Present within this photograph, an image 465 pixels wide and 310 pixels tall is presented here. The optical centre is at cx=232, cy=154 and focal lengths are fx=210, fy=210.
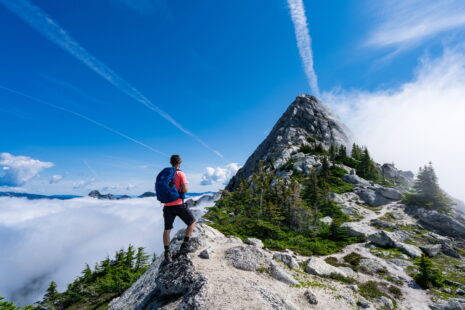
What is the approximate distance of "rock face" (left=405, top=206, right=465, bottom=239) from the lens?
36.1m

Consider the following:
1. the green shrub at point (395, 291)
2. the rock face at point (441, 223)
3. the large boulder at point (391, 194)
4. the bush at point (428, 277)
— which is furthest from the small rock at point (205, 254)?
the large boulder at point (391, 194)

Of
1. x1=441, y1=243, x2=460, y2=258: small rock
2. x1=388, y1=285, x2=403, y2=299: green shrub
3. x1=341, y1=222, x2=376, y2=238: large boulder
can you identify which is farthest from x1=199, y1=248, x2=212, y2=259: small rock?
x1=441, y1=243, x2=460, y2=258: small rock

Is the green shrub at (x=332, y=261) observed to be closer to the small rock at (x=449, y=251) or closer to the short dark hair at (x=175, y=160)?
the small rock at (x=449, y=251)

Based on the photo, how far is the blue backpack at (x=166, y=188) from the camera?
7508 mm

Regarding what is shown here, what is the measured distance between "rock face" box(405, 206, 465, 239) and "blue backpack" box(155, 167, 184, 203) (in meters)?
50.4

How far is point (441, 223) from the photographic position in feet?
124

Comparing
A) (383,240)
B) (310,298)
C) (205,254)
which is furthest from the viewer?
(383,240)

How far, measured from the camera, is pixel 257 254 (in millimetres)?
10828

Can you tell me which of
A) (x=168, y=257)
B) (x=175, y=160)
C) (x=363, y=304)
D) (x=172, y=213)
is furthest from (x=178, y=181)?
(x=363, y=304)

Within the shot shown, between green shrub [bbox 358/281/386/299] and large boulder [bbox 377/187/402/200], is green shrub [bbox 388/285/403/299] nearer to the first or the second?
green shrub [bbox 358/281/386/299]

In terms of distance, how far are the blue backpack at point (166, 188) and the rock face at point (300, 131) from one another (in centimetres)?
8939

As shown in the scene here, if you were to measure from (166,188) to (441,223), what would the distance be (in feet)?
168

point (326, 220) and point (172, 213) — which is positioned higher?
point (172, 213)

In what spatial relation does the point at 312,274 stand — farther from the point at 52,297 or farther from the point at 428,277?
the point at 52,297
